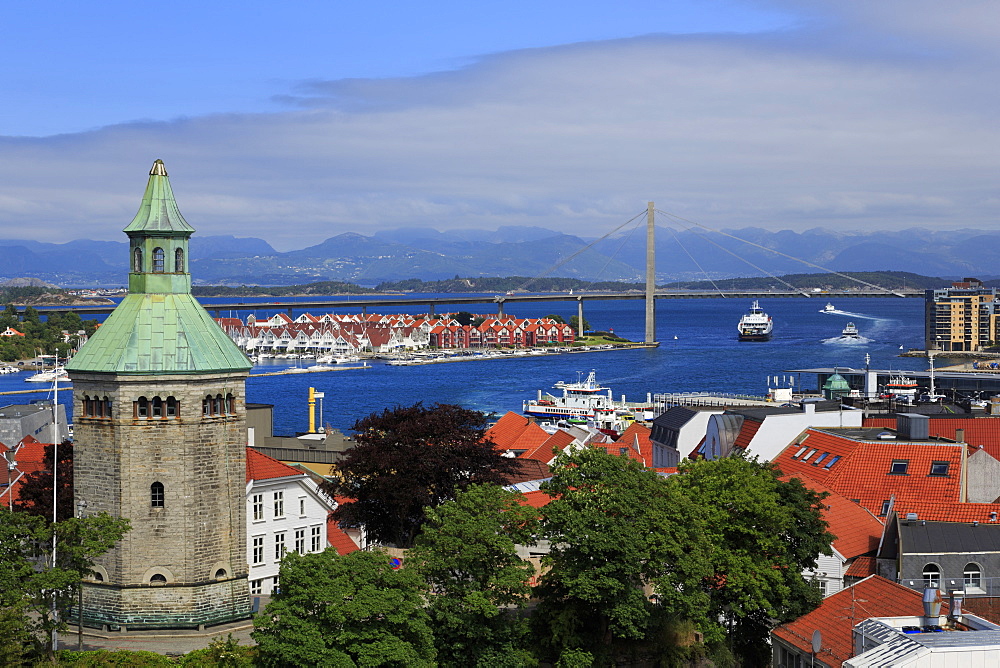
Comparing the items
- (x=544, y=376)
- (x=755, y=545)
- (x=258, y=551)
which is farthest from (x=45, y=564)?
(x=544, y=376)

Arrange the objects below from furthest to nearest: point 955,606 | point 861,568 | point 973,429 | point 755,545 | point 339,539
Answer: point 973,429 < point 339,539 < point 861,568 < point 755,545 < point 955,606

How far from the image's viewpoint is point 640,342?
164000 millimetres

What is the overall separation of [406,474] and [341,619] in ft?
30.6

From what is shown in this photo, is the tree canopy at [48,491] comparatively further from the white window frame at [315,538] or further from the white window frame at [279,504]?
the white window frame at [315,538]

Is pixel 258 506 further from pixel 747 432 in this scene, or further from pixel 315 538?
pixel 747 432

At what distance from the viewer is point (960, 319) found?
150m

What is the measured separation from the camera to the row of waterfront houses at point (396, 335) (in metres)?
160

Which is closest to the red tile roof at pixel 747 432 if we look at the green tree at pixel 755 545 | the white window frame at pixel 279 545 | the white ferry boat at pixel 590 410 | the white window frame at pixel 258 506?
the green tree at pixel 755 545

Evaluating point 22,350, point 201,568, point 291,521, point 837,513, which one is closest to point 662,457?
point 837,513

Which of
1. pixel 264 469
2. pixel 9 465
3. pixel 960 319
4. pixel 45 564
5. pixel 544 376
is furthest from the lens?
pixel 960 319

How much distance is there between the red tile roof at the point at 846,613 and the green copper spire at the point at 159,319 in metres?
9.15

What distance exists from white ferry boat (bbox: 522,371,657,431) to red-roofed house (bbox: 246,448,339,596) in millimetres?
48634

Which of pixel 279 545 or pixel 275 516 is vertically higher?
pixel 275 516

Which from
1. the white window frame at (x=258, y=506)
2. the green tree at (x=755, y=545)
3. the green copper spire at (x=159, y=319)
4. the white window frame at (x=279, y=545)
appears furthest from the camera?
the white window frame at (x=279, y=545)
